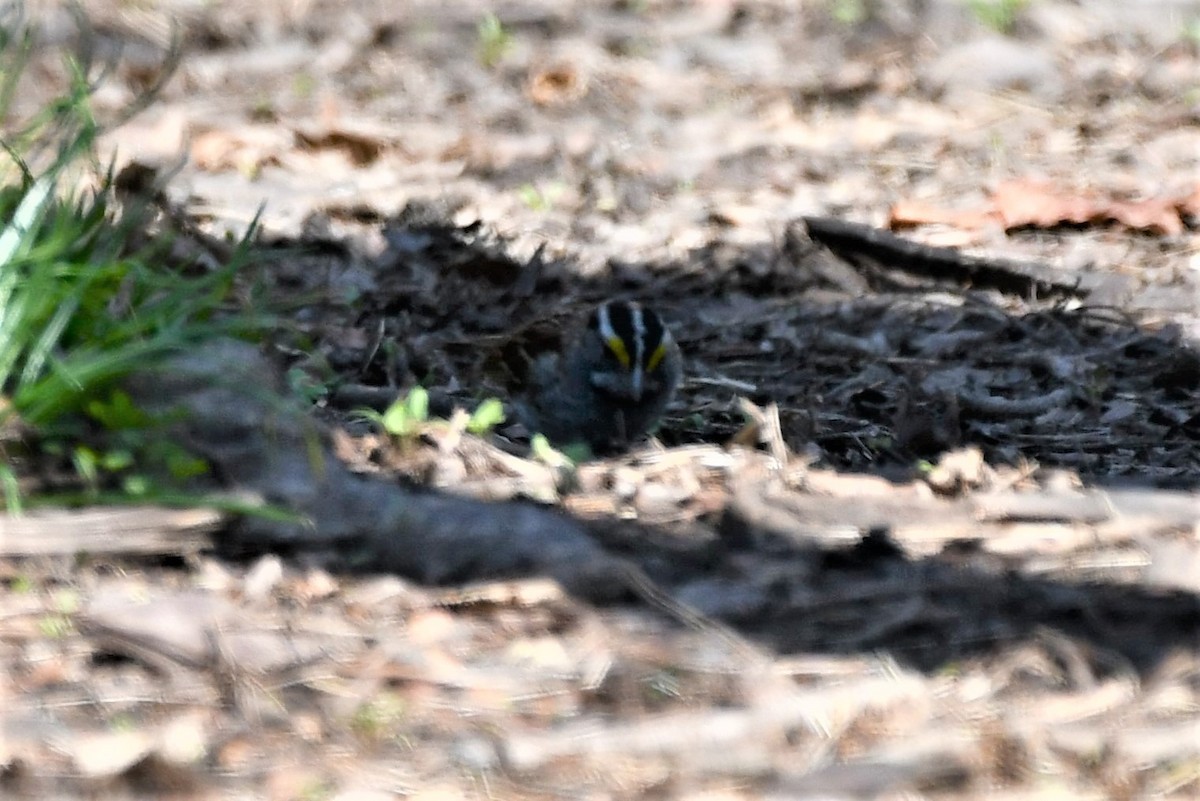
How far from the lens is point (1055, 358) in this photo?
7.49 m

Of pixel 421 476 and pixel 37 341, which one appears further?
pixel 421 476

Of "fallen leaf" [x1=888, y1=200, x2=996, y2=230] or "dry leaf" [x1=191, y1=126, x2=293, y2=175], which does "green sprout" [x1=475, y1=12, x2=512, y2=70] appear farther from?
"fallen leaf" [x1=888, y1=200, x2=996, y2=230]

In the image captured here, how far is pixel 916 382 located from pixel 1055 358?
776 millimetres

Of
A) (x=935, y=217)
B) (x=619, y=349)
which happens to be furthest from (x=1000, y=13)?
(x=619, y=349)

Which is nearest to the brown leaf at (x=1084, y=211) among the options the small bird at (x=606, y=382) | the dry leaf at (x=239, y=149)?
the small bird at (x=606, y=382)

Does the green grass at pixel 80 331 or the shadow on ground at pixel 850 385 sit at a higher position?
the green grass at pixel 80 331

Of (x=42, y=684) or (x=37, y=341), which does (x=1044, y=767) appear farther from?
(x=37, y=341)

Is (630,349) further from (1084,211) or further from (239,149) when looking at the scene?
(239,149)

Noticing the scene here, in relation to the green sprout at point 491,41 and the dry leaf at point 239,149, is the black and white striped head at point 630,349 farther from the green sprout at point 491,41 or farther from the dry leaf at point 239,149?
the green sprout at point 491,41

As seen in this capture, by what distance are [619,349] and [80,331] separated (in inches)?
108

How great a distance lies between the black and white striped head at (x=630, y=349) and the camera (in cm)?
682

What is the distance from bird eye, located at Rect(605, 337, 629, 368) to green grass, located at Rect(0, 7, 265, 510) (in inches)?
83.6

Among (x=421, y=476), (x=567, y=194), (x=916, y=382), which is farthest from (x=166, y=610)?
(x=567, y=194)

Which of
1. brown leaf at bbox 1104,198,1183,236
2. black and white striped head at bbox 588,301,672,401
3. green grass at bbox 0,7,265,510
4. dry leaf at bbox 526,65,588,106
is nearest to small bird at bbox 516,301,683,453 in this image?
black and white striped head at bbox 588,301,672,401
